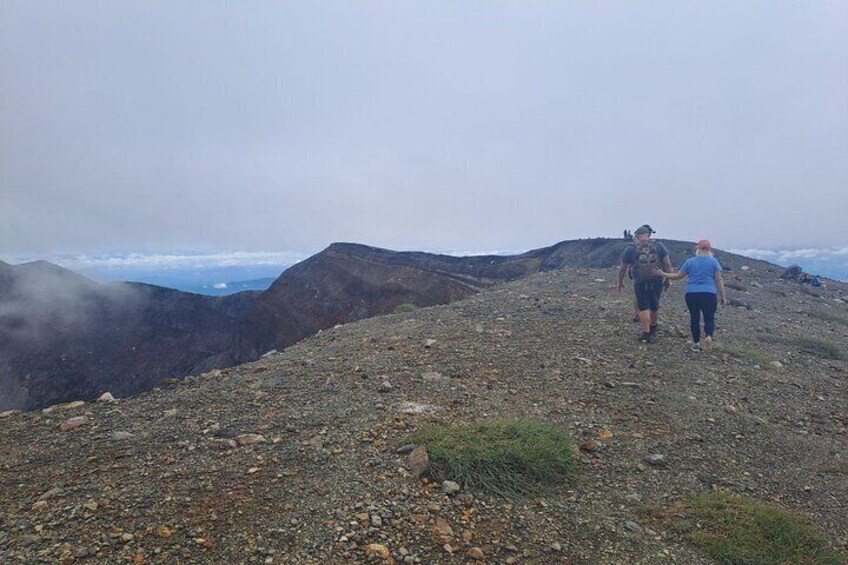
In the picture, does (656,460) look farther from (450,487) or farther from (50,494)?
(50,494)

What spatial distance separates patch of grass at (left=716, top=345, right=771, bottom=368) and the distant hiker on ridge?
3.71 feet

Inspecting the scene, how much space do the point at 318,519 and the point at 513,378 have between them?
3.96 meters

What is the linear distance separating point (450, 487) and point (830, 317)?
45.0ft

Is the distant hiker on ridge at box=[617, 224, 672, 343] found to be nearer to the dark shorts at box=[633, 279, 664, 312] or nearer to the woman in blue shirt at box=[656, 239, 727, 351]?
the dark shorts at box=[633, 279, 664, 312]

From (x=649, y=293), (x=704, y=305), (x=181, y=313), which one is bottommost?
(x=181, y=313)

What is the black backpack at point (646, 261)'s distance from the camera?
862cm

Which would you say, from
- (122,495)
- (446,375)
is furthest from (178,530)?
(446,375)

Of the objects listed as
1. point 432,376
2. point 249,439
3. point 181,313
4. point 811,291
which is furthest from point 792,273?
point 181,313

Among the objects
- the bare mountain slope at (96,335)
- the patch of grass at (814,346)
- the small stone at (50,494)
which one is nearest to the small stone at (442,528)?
the small stone at (50,494)

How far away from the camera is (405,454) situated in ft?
14.3

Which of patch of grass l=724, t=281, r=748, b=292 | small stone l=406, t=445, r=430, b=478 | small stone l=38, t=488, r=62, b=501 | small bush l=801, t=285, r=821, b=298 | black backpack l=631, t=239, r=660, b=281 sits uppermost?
black backpack l=631, t=239, r=660, b=281

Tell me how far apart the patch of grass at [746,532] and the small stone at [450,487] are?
5.07 ft

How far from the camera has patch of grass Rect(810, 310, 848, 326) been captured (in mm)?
12594

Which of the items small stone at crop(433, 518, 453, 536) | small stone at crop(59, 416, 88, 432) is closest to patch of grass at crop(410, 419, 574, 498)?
small stone at crop(433, 518, 453, 536)
